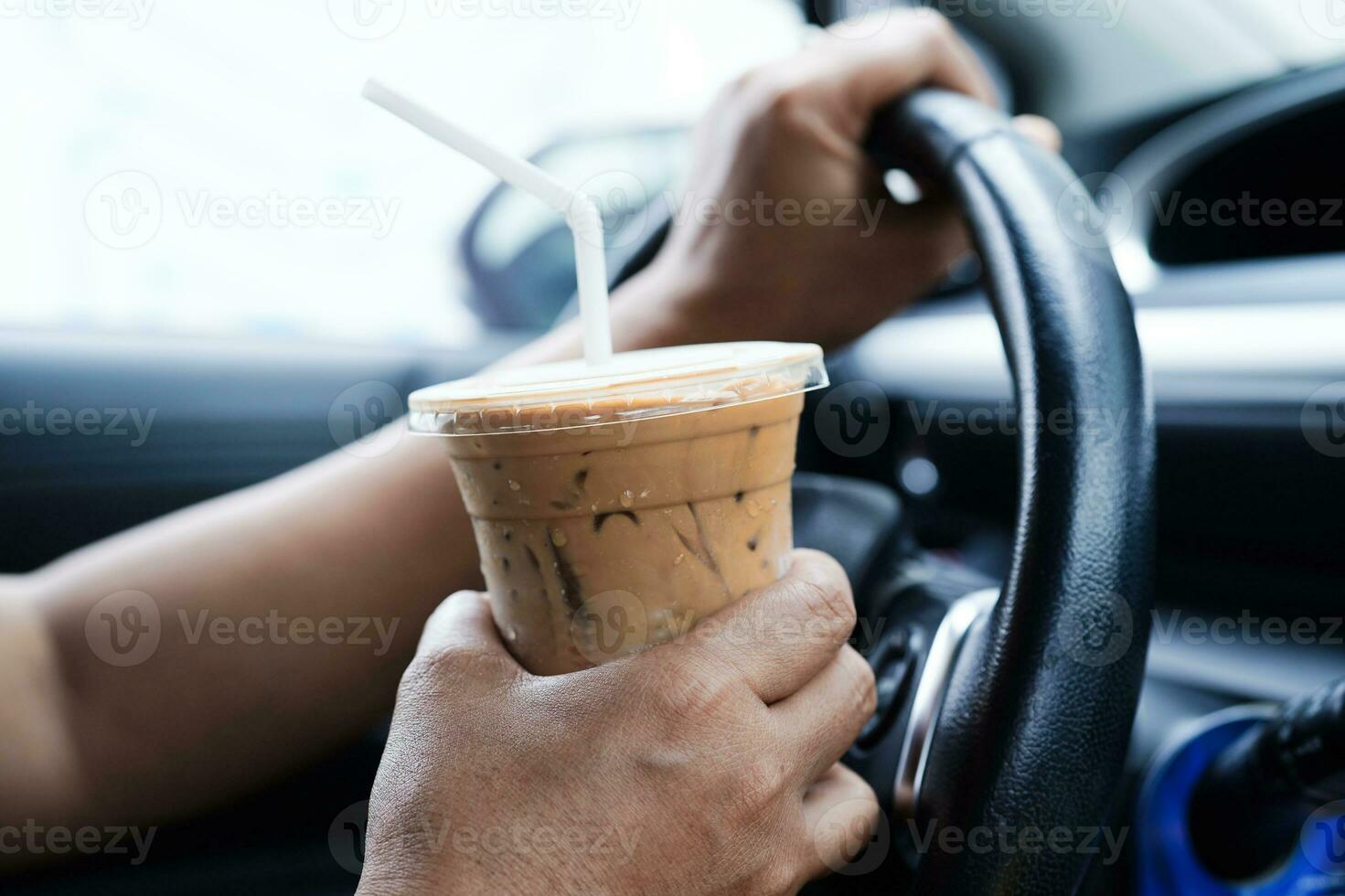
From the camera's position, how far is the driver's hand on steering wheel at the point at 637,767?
0.59 m

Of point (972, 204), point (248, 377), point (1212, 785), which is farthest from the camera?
point (248, 377)

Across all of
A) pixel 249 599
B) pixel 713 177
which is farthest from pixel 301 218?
pixel 713 177

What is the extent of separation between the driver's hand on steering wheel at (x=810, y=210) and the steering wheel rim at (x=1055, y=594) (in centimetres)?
31

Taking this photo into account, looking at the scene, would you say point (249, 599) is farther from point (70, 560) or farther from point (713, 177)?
point (713, 177)

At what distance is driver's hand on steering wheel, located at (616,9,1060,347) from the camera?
975 mm

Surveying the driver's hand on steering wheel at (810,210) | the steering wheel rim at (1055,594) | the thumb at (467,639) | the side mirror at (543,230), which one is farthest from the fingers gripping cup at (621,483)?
the side mirror at (543,230)

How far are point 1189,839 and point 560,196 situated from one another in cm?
75

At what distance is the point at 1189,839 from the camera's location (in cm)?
88

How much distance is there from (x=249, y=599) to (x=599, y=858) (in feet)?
2.46

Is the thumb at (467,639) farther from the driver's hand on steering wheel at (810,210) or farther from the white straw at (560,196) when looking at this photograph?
the driver's hand on steering wheel at (810,210)

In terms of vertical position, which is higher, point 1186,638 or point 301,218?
point 301,218

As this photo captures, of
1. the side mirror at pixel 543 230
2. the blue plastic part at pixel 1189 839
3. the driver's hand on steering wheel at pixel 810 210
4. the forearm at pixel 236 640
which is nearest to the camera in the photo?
the blue plastic part at pixel 1189 839

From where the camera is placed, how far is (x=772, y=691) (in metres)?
0.63

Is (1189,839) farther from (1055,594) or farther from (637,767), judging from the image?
(637,767)
